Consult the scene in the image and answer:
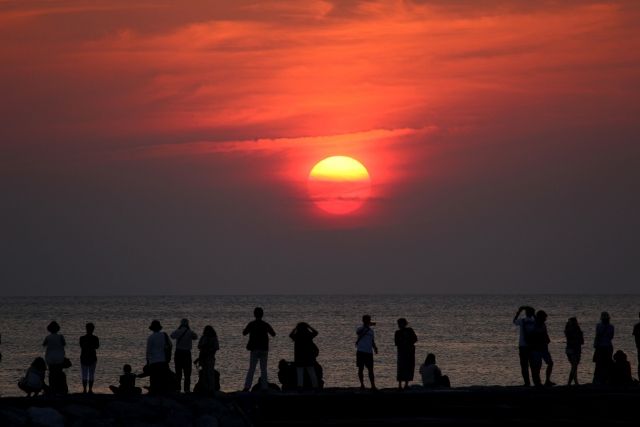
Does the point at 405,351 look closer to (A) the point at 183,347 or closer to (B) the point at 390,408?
(B) the point at 390,408

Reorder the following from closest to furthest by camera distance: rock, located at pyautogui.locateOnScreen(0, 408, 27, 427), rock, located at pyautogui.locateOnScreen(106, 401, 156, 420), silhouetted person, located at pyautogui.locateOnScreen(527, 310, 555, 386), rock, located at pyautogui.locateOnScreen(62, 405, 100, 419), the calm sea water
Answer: rock, located at pyautogui.locateOnScreen(0, 408, 27, 427), rock, located at pyautogui.locateOnScreen(62, 405, 100, 419), rock, located at pyautogui.locateOnScreen(106, 401, 156, 420), silhouetted person, located at pyautogui.locateOnScreen(527, 310, 555, 386), the calm sea water

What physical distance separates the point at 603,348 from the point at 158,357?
11.7 meters

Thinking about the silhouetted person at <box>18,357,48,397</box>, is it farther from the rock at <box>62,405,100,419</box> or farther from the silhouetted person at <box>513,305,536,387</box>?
the silhouetted person at <box>513,305,536,387</box>

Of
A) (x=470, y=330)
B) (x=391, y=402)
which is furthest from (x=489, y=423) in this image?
(x=470, y=330)

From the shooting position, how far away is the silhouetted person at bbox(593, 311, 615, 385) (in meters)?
31.1

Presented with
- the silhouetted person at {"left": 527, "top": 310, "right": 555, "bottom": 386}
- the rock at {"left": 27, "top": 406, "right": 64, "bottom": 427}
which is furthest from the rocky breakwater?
the silhouetted person at {"left": 527, "top": 310, "right": 555, "bottom": 386}

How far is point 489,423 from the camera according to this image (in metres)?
25.6

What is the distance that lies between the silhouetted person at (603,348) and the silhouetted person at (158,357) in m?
11.2

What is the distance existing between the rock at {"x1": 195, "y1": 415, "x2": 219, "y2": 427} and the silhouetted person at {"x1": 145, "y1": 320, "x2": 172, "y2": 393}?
3.81m

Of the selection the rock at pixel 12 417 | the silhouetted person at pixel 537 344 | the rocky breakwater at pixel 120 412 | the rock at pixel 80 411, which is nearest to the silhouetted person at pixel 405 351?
the silhouetted person at pixel 537 344

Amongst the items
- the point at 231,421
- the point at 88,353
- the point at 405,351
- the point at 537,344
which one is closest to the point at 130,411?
the point at 231,421

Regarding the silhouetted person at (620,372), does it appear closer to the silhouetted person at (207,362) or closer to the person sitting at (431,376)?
the person sitting at (431,376)

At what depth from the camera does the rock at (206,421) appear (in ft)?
79.5

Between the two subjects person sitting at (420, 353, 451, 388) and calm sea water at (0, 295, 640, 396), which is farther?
calm sea water at (0, 295, 640, 396)
